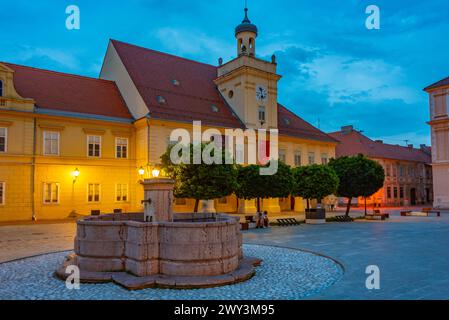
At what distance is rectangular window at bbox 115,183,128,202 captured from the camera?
3256 centimetres

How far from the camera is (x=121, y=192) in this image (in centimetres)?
3288

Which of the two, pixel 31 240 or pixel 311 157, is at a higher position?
pixel 311 157

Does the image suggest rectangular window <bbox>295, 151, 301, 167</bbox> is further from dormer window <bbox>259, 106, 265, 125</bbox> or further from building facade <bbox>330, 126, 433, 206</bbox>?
building facade <bbox>330, 126, 433, 206</bbox>

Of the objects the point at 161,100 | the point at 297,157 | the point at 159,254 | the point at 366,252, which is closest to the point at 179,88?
the point at 161,100

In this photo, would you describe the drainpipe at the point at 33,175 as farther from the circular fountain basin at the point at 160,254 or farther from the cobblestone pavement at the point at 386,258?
the circular fountain basin at the point at 160,254

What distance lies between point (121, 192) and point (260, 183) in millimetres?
13113

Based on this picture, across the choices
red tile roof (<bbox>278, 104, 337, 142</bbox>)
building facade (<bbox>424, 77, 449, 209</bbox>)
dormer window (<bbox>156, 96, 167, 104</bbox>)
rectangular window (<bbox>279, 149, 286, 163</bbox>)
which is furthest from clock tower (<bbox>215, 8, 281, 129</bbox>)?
building facade (<bbox>424, 77, 449, 209</bbox>)

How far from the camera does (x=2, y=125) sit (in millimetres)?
27703

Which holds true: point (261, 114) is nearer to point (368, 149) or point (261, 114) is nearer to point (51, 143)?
point (51, 143)

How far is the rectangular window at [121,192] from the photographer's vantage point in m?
32.6

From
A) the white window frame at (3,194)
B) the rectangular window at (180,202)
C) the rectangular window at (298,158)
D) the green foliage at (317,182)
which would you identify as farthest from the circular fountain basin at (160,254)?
the rectangular window at (298,158)

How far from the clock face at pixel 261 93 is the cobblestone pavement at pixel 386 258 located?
22125 millimetres

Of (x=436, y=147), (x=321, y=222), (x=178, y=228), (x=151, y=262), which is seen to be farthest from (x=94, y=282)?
(x=436, y=147)

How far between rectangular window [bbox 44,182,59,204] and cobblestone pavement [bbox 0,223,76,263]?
4948mm
